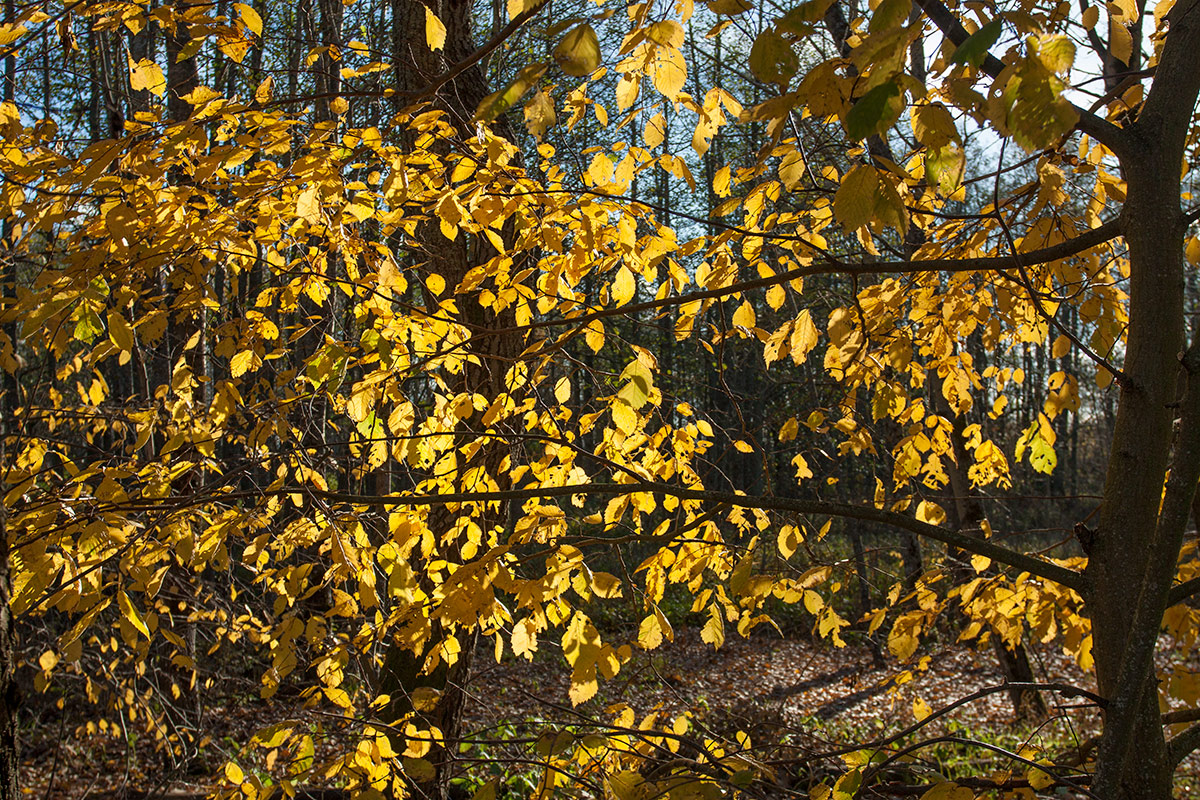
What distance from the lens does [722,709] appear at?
4.21 m

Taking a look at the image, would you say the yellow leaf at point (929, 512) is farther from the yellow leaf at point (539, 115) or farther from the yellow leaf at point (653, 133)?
the yellow leaf at point (539, 115)

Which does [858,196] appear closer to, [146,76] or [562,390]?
[562,390]

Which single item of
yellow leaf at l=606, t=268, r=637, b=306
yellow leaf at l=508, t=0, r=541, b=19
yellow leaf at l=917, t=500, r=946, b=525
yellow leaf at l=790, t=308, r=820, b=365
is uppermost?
yellow leaf at l=508, t=0, r=541, b=19

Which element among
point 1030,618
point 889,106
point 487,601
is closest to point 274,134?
point 487,601

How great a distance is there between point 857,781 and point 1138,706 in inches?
18.3

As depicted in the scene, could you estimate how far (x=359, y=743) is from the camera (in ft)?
6.15

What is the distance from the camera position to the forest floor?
15.8 ft

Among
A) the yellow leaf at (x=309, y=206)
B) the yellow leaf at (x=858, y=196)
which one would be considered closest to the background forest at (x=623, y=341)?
the yellow leaf at (x=858, y=196)

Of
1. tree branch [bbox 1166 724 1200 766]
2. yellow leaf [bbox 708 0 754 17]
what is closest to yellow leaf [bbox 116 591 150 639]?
yellow leaf [bbox 708 0 754 17]

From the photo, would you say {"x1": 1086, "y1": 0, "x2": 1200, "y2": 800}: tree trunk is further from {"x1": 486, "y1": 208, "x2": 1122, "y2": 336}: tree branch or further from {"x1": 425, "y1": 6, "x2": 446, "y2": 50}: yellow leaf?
{"x1": 425, "y1": 6, "x2": 446, "y2": 50}: yellow leaf

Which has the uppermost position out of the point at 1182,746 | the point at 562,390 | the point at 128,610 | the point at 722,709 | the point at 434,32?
the point at 434,32

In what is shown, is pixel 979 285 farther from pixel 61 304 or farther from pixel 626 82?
pixel 61 304

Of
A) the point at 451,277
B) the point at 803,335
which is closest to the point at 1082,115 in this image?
the point at 803,335

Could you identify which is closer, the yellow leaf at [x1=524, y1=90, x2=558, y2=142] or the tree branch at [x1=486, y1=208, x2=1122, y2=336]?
the yellow leaf at [x1=524, y1=90, x2=558, y2=142]
